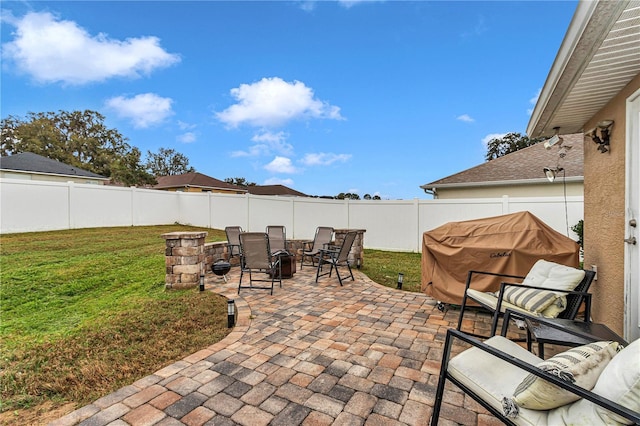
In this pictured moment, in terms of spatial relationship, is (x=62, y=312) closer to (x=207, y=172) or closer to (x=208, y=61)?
(x=208, y=61)

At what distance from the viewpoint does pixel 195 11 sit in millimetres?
6945

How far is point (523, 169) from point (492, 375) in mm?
10934

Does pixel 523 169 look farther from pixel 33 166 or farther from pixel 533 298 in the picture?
pixel 33 166

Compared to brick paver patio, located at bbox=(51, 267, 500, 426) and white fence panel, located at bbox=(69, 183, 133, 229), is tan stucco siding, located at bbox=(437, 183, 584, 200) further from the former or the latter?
white fence panel, located at bbox=(69, 183, 133, 229)

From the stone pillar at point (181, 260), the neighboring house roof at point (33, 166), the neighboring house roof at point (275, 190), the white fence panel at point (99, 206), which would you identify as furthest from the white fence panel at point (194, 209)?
the neighboring house roof at point (275, 190)

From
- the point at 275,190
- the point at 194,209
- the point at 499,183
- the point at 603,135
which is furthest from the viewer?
the point at 275,190

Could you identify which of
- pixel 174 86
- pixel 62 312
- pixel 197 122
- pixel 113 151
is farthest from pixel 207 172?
pixel 62 312

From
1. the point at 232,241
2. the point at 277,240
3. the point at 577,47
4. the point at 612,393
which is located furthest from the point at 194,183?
the point at 612,393

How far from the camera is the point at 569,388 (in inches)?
44.8

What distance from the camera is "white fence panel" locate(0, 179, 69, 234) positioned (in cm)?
981

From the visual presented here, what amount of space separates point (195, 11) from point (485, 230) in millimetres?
7874

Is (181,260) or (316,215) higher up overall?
(316,215)

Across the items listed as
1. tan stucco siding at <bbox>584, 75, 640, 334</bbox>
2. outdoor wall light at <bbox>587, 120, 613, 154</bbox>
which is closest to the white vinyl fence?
tan stucco siding at <bbox>584, 75, 640, 334</bbox>

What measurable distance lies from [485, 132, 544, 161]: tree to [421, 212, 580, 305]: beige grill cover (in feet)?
67.6
